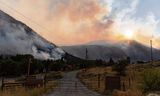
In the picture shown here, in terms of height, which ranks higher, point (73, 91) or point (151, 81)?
point (151, 81)

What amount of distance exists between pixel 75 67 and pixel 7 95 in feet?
488

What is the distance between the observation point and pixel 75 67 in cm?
17988

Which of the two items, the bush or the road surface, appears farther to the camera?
the road surface

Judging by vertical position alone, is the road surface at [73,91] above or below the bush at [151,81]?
below

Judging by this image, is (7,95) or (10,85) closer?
(7,95)

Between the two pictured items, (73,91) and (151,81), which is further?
(73,91)

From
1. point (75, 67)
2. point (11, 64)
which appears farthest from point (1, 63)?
point (75, 67)

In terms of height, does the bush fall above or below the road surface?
above

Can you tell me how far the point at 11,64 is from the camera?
13888cm

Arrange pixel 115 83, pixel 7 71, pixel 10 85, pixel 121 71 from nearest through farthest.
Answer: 1. pixel 115 83
2. pixel 10 85
3. pixel 121 71
4. pixel 7 71

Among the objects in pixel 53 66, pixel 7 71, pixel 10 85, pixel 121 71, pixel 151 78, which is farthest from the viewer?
pixel 53 66

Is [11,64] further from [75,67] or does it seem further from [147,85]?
[147,85]

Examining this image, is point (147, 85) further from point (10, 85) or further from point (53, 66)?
point (53, 66)

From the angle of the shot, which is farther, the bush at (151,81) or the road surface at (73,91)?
the road surface at (73,91)
